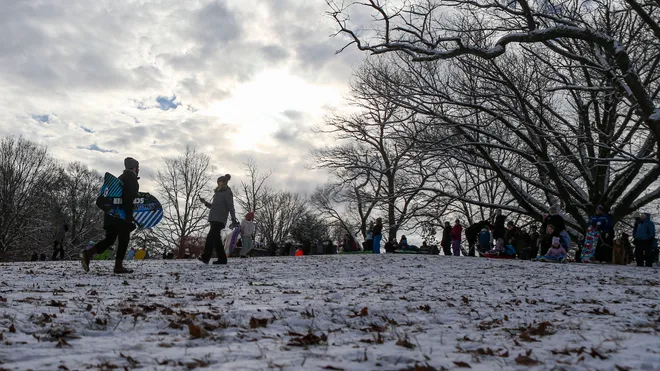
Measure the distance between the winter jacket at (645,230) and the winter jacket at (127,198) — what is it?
14255 millimetres

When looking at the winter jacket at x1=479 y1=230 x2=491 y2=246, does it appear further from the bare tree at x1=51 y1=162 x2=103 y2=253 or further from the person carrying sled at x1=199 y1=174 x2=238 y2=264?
the bare tree at x1=51 y1=162 x2=103 y2=253

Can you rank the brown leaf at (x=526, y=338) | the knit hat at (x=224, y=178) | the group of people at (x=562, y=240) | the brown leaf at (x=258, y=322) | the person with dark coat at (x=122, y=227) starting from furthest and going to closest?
the group of people at (x=562, y=240) → the knit hat at (x=224, y=178) → the person with dark coat at (x=122, y=227) → the brown leaf at (x=258, y=322) → the brown leaf at (x=526, y=338)

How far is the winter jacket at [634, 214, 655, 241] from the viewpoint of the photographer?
48.8 feet

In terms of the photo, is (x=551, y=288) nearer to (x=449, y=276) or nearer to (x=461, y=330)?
(x=449, y=276)

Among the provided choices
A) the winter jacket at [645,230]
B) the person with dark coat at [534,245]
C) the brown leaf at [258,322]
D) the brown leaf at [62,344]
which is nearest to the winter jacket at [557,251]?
the winter jacket at [645,230]

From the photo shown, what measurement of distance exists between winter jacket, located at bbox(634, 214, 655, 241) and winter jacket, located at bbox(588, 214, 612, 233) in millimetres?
757

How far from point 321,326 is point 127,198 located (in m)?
5.56

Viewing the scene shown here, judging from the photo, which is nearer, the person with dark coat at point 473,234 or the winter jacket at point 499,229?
the winter jacket at point 499,229

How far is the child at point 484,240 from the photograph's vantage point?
63.7ft

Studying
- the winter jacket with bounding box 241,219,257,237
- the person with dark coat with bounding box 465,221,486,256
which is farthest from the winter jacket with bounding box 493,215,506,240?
the winter jacket with bounding box 241,219,257,237

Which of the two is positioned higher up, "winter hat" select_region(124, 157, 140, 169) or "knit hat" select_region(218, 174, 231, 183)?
"knit hat" select_region(218, 174, 231, 183)

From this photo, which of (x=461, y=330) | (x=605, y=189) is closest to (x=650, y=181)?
(x=605, y=189)

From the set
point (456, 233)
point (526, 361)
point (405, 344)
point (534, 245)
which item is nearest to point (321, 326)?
point (405, 344)

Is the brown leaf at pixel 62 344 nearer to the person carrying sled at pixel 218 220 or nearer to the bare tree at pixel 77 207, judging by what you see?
the person carrying sled at pixel 218 220
